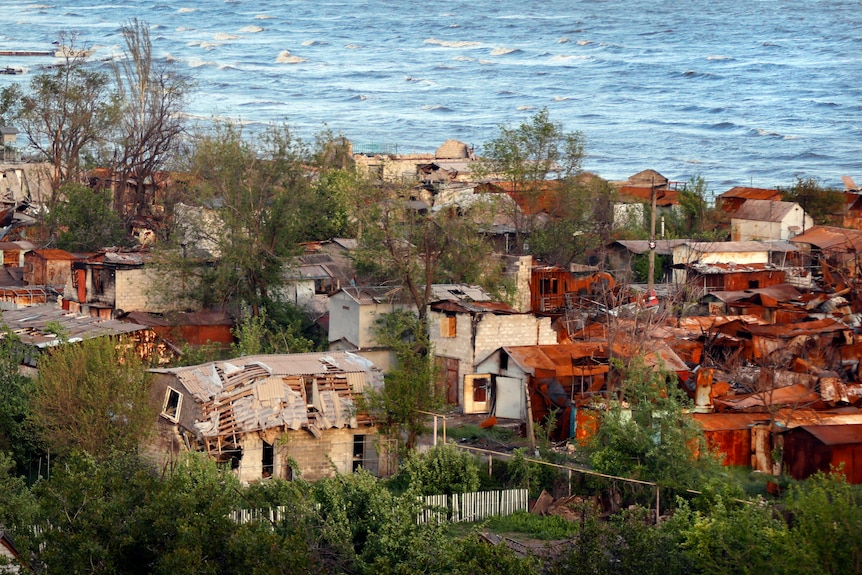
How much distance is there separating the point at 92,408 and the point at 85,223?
16.2m

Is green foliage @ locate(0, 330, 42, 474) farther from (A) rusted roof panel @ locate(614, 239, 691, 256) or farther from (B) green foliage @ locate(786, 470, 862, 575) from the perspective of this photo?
(A) rusted roof panel @ locate(614, 239, 691, 256)

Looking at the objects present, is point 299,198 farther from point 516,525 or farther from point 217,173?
point 516,525

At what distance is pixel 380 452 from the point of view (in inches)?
783

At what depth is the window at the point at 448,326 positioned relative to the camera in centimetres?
2366

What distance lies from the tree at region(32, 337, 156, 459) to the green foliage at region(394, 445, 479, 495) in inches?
148

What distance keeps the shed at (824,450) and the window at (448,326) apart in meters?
6.69

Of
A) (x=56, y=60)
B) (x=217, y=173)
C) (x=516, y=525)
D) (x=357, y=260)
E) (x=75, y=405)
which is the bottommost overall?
(x=516, y=525)

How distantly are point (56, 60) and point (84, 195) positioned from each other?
61025 millimetres

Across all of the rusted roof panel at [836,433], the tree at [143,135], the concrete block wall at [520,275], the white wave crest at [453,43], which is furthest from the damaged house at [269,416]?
the white wave crest at [453,43]

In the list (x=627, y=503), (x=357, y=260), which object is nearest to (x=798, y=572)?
(x=627, y=503)

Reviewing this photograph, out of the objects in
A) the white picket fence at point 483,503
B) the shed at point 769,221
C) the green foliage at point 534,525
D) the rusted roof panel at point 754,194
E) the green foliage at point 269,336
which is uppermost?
the rusted roof panel at point 754,194

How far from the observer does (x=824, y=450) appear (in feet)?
59.8

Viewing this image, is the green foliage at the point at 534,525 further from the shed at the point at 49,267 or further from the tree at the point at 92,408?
the shed at the point at 49,267

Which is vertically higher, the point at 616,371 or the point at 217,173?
the point at 217,173
